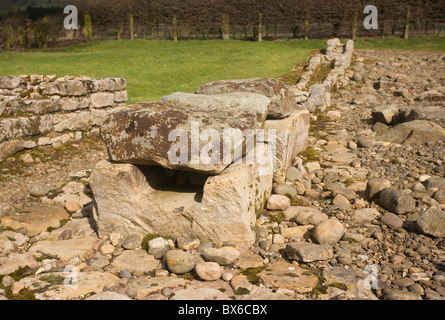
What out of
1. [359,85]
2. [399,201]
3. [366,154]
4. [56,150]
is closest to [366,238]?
[399,201]

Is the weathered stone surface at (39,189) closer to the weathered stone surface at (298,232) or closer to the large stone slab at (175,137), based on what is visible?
the large stone slab at (175,137)

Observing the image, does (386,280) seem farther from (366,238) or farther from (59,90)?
(59,90)

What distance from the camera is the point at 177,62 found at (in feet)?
49.6

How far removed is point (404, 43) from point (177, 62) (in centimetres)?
1154

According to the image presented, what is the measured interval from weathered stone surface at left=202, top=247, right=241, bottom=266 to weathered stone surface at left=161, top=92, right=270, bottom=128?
4.83 feet

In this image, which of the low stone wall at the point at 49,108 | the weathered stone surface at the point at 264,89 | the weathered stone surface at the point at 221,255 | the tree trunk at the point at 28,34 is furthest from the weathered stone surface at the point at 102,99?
the tree trunk at the point at 28,34

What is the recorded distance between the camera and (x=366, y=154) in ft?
21.8

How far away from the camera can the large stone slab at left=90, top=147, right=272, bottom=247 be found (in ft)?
12.4

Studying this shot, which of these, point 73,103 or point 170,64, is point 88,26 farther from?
point 73,103

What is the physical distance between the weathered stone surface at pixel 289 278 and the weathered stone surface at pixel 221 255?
291mm

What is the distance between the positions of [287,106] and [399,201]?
7.07 feet

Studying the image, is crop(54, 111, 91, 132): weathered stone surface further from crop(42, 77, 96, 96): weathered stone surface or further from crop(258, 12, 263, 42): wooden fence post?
crop(258, 12, 263, 42): wooden fence post

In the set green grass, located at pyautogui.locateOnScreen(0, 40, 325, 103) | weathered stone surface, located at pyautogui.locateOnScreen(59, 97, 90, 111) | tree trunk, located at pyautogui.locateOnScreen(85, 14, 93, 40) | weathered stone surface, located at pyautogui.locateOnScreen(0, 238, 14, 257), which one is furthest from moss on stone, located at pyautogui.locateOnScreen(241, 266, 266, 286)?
tree trunk, located at pyautogui.locateOnScreen(85, 14, 93, 40)

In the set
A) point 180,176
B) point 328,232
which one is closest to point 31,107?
point 180,176
